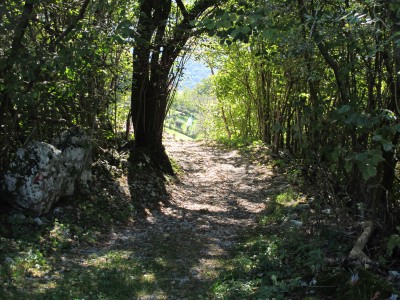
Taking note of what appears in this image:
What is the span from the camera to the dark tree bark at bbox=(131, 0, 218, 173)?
393 inches

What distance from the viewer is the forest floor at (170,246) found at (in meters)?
5.00

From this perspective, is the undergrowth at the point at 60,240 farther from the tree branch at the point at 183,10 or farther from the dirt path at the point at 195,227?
the tree branch at the point at 183,10

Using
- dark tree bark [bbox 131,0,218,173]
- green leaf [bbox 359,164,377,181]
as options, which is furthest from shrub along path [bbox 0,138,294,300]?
green leaf [bbox 359,164,377,181]

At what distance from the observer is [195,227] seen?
841 centimetres

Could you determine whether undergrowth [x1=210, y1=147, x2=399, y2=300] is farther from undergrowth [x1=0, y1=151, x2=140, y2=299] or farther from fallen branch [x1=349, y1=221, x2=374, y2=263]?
undergrowth [x1=0, y1=151, x2=140, y2=299]

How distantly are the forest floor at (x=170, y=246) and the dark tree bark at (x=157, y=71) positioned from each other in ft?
3.32

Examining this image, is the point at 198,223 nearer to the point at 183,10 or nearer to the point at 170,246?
the point at 170,246

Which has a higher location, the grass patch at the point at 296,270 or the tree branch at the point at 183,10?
the tree branch at the point at 183,10

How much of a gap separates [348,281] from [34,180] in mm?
5289


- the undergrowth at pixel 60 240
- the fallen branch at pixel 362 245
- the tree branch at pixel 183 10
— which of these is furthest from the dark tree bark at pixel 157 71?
the fallen branch at pixel 362 245

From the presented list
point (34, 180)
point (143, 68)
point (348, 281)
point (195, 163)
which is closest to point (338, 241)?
point (348, 281)

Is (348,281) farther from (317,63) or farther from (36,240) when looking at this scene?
(36,240)

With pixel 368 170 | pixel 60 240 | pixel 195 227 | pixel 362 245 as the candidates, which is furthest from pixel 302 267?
pixel 60 240

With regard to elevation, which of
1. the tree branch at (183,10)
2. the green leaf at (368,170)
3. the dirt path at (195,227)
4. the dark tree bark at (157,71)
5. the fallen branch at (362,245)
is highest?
the tree branch at (183,10)
